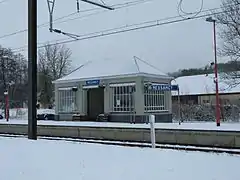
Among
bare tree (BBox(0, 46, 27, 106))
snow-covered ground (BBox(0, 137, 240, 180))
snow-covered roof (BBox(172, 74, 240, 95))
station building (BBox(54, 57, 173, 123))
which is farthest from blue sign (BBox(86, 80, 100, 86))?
snow-covered roof (BBox(172, 74, 240, 95))

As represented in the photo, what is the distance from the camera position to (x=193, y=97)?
75.2 meters

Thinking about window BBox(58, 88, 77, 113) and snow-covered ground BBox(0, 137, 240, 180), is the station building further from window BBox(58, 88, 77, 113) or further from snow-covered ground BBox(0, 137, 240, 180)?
snow-covered ground BBox(0, 137, 240, 180)

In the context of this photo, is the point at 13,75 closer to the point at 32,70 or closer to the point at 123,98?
the point at 123,98

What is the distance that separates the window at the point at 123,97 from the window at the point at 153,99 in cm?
134

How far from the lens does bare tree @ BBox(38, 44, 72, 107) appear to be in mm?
83625

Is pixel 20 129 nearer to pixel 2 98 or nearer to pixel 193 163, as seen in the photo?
pixel 193 163

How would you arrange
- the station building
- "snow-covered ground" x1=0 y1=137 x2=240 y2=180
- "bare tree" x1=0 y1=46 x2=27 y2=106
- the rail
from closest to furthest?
"snow-covered ground" x1=0 y1=137 x2=240 y2=180
the rail
the station building
"bare tree" x1=0 y1=46 x2=27 y2=106

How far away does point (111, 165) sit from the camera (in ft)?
28.7

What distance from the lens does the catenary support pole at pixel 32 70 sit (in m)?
15.9

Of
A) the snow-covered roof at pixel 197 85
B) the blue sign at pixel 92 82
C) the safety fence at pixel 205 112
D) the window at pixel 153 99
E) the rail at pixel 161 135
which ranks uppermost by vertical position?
the snow-covered roof at pixel 197 85

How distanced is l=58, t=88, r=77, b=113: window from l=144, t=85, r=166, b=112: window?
824 centimetres

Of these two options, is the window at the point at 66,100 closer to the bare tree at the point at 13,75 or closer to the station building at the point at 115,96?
the station building at the point at 115,96

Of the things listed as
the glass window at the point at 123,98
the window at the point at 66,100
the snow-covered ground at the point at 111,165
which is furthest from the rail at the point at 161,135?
the window at the point at 66,100

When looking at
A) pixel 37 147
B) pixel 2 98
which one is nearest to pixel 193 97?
pixel 2 98
